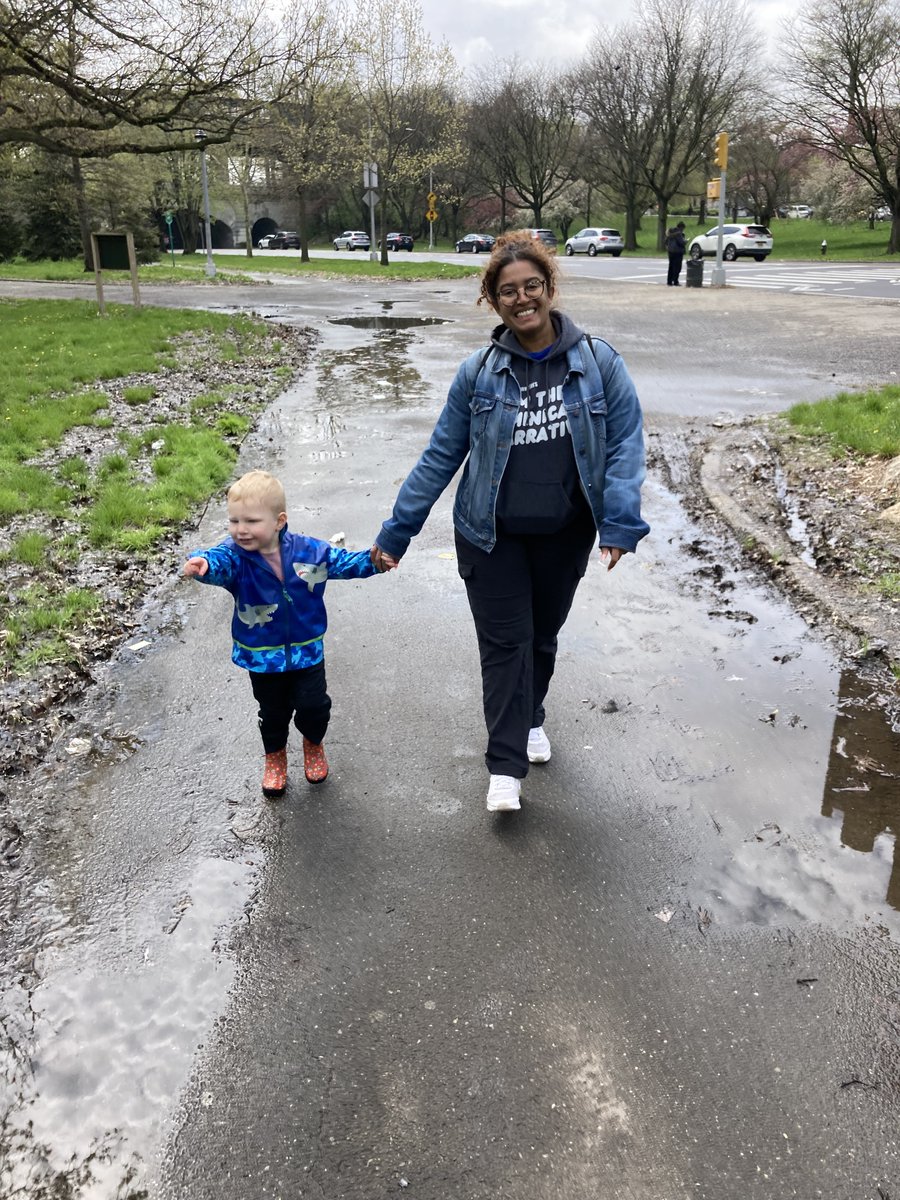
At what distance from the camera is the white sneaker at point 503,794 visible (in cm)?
327

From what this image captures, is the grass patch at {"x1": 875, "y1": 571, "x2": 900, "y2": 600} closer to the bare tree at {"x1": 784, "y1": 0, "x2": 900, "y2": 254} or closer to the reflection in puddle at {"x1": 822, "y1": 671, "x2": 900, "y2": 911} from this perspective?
the reflection in puddle at {"x1": 822, "y1": 671, "x2": 900, "y2": 911}

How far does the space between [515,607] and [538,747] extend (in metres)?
0.77

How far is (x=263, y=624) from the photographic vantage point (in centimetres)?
322

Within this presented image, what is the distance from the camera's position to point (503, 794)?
3.28 meters

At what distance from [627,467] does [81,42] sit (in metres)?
18.5

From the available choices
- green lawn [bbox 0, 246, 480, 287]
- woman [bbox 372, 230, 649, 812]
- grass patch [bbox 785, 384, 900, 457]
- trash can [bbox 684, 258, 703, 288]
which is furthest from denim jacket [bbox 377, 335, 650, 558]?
green lawn [bbox 0, 246, 480, 287]

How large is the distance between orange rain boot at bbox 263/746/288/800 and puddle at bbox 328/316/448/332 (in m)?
15.7

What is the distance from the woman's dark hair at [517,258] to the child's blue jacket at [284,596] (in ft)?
3.45

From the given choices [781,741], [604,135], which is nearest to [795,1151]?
[781,741]

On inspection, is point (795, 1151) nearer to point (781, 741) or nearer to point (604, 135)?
point (781, 741)

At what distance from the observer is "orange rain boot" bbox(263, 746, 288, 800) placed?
342cm

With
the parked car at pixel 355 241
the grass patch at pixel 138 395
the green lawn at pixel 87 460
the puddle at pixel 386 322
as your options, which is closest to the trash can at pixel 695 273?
the puddle at pixel 386 322

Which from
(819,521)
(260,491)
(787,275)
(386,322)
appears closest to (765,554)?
(819,521)

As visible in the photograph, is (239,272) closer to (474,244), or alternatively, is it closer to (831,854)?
(474,244)
